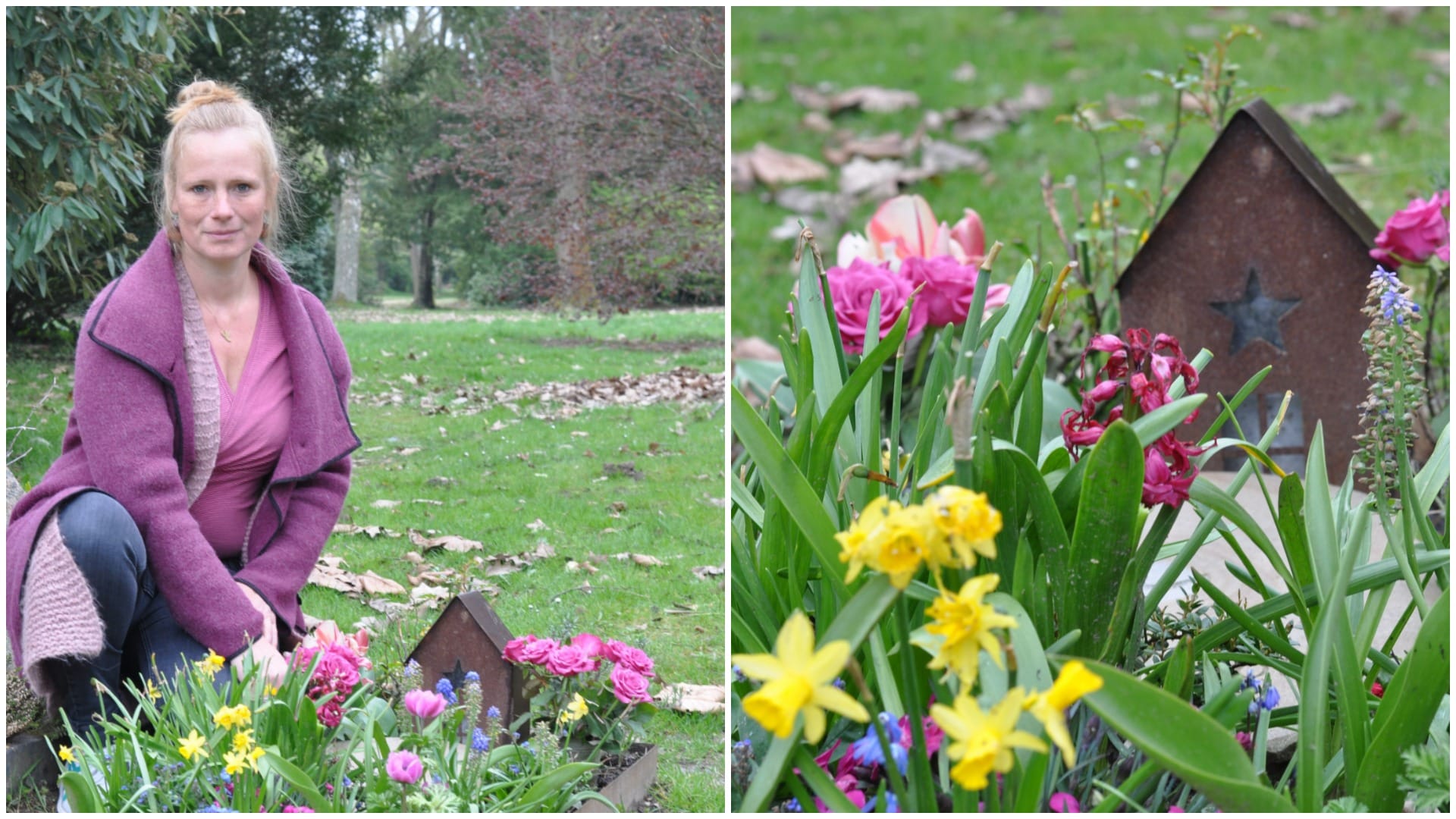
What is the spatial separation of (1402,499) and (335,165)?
1.29 m

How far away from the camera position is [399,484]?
161 cm

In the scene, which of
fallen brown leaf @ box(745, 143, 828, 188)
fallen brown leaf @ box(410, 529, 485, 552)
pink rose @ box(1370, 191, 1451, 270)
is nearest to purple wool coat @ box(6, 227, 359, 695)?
fallen brown leaf @ box(410, 529, 485, 552)

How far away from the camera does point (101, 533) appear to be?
4.35 ft

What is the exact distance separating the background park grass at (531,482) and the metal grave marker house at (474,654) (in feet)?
0.35

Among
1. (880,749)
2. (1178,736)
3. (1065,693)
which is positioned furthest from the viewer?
(880,749)

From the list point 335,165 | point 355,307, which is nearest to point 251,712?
point 355,307

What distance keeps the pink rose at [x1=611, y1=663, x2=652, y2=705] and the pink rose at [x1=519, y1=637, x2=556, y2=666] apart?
0.27 feet

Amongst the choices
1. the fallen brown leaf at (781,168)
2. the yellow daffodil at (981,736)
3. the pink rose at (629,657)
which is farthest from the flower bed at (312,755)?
the fallen brown leaf at (781,168)

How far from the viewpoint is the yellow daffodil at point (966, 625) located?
725 millimetres

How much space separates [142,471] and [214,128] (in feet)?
1.34

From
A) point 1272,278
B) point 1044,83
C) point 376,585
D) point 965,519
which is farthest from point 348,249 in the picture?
point 1044,83

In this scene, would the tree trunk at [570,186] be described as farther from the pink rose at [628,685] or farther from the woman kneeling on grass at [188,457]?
Answer: the pink rose at [628,685]

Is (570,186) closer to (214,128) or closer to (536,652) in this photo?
(214,128)

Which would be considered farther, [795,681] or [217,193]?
[217,193]
